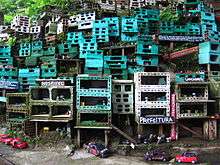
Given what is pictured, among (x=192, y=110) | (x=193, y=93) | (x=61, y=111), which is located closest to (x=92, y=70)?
(x=61, y=111)

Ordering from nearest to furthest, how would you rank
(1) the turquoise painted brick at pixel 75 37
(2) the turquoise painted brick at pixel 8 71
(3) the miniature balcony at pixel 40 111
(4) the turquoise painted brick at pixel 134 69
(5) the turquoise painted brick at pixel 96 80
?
(5) the turquoise painted brick at pixel 96 80
(3) the miniature balcony at pixel 40 111
(4) the turquoise painted brick at pixel 134 69
(2) the turquoise painted brick at pixel 8 71
(1) the turquoise painted brick at pixel 75 37

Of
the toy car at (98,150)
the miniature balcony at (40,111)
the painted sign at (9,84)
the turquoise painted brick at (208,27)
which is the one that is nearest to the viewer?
the toy car at (98,150)

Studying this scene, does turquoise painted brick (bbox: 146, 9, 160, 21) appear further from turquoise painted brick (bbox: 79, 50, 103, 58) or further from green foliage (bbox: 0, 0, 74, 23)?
green foliage (bbox: 0, 0, 74, 23)

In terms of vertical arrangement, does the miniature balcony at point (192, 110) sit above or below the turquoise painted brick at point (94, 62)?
below

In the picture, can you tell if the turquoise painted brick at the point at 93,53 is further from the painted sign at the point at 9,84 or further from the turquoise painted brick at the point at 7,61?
the turquoise painted brick at the point at 7,61

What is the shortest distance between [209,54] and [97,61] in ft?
61.0

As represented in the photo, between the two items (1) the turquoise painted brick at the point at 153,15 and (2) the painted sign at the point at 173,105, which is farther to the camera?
(1) the turquoise painted brick at the point at 153,15

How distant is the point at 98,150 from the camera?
52875mm

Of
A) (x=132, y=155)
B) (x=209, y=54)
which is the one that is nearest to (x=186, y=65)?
(x=209, y=54)

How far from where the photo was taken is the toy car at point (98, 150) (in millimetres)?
52044

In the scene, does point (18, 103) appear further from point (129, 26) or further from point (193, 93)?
point (193, 93)

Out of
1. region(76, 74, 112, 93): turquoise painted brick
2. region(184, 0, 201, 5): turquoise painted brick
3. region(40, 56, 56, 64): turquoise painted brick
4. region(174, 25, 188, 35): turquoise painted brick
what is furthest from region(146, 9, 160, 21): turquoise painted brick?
region(76, 74, 112, 93): turquoise painted brick

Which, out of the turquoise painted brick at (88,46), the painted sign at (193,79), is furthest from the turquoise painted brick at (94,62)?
the painted sign at (193,79)

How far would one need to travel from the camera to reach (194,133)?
59062mm
